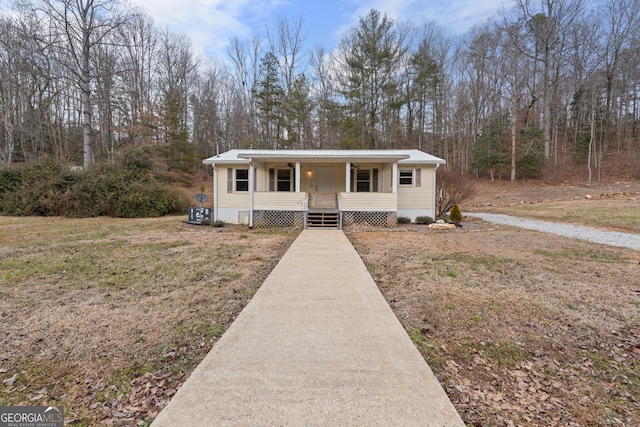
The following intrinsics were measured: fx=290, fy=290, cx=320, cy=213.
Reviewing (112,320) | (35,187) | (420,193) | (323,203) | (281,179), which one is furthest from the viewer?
(35,187)

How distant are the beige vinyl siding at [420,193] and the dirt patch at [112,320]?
8.18 metres

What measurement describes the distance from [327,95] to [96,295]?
2656cm

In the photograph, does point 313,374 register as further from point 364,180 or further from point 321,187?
point 364,180

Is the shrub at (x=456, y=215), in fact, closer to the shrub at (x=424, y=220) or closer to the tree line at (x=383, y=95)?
the shrub at (x=424, y=220)

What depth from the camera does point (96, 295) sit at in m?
4.24

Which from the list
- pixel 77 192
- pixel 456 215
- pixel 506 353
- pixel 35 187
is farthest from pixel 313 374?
pixel 35 187

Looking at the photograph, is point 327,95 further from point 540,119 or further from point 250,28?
point 540,119

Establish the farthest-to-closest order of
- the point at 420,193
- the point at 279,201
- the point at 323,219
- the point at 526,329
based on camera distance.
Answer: the point at 420,193, the point at 279,201, the point at 323,219, the point at 526,329

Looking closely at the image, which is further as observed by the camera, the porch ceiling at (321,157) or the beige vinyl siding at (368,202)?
the beige vinyl siding at (368,202)

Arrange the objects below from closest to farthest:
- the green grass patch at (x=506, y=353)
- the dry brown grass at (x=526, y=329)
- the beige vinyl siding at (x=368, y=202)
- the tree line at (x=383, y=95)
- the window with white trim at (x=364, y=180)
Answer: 1. the dry brown grass at (x=526, y=329)
2. the green grass patch at (x=506, y=353)
3. the beige vinyl siding at (x=368, y=202)
4. the window with white trim at (x=364, y=180)
5. the tree line at (x=383, y=95)

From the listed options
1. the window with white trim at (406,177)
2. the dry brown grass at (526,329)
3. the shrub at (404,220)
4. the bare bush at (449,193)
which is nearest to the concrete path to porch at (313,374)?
the dry brown grass at (526,329)

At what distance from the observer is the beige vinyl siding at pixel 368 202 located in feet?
39.5

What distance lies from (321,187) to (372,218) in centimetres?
381

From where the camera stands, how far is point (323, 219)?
12086 mm
